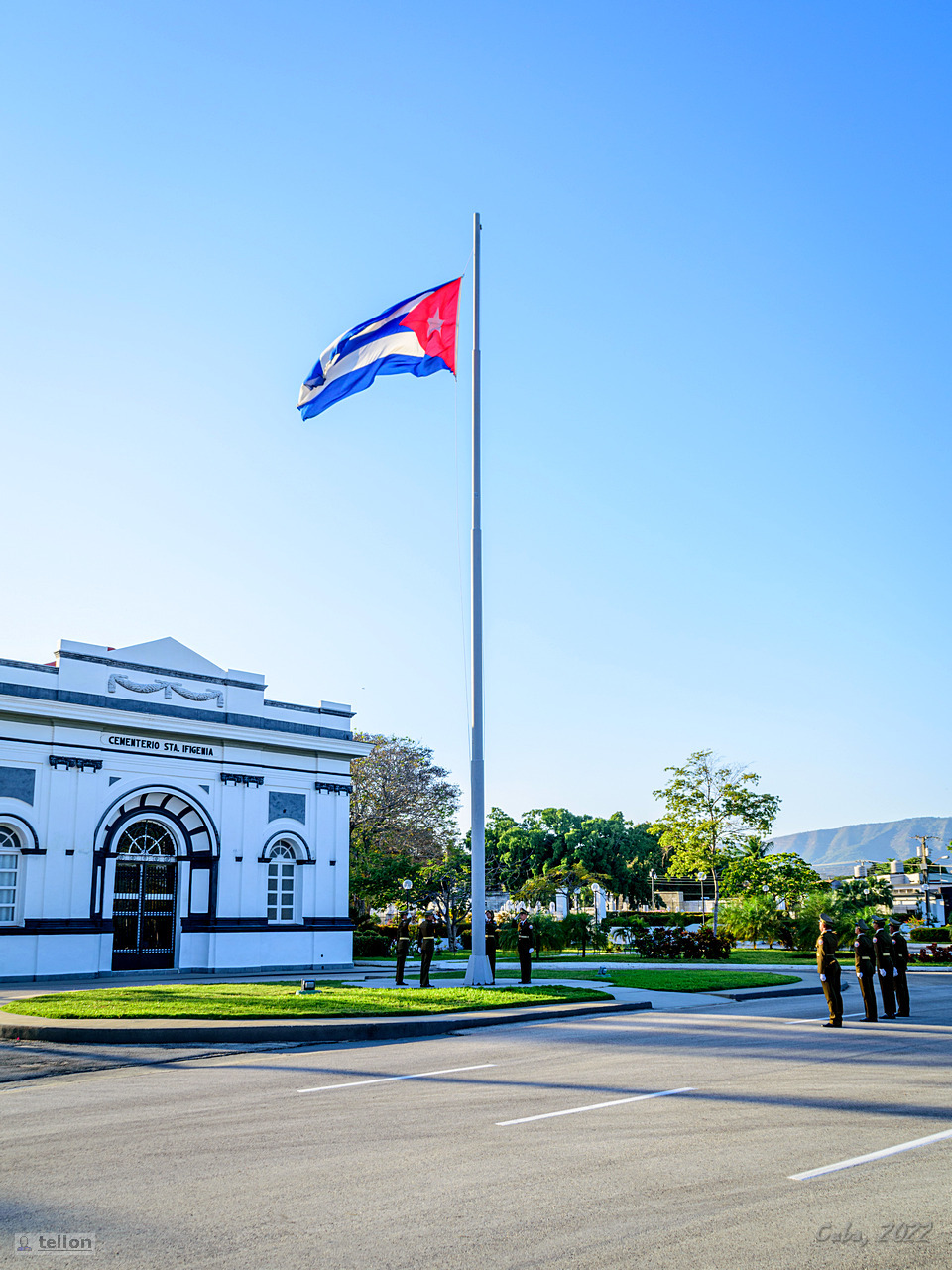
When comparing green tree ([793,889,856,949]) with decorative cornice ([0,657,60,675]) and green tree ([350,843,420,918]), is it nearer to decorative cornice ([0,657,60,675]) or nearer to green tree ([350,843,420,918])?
green tree ([350,843,420,918])

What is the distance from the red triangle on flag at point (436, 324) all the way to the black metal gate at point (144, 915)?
15381mm

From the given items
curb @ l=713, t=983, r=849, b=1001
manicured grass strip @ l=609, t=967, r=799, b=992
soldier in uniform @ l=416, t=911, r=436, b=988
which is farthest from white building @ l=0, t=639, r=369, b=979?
curb @ l=713, t=983, r=849, b=1001

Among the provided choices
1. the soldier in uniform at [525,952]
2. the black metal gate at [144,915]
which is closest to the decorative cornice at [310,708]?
the black metal gate at [144,915]

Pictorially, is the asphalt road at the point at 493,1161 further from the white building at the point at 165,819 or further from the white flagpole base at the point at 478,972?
the white building at the point at 165,819

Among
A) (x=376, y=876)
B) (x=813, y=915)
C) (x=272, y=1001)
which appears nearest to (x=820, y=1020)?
(x=272, y=1001)

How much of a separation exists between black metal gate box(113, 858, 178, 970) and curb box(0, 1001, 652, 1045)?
12.5 m

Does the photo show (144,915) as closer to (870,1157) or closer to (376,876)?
(376,876)

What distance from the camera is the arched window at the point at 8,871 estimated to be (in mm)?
25656

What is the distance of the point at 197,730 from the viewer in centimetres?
2962

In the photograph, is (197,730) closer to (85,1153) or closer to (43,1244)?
(85,1153)

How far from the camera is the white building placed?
85.4ft

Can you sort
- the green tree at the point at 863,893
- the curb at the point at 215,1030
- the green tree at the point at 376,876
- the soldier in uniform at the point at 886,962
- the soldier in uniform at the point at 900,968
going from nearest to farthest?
the curb at the point at 215,1030
the soldier in uniform at the point at 886,962
the soldier in uniform at the point at 900,968
the green tree at the point at 376,876
the green tree at the point at 863,893

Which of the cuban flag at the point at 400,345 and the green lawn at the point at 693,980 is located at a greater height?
the cuban flag at the point at 400,345

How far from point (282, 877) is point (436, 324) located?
1701cm
